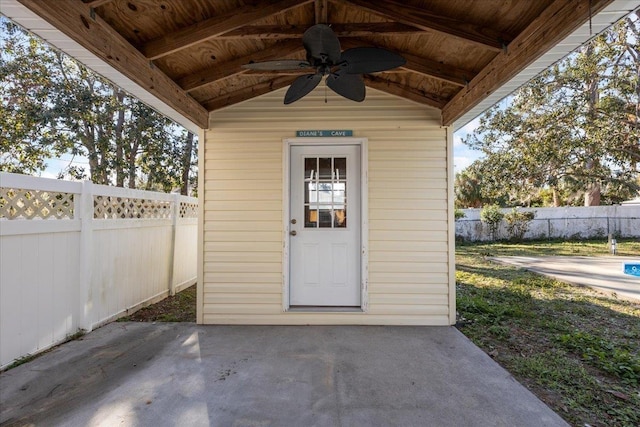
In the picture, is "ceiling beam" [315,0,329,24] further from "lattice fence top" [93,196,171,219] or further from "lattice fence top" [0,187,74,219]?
"lattice fence top" [93,196,171,219]

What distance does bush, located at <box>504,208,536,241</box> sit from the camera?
12000mm

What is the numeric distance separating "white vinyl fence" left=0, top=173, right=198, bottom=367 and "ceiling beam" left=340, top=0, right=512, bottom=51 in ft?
9.91

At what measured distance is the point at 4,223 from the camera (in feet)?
7.63

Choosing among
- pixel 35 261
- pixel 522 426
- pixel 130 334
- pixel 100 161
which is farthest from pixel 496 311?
pixel 100 161

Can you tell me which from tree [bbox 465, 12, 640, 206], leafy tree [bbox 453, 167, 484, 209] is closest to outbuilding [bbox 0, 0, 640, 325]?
tree [bbox 465, 12, 640, 206]

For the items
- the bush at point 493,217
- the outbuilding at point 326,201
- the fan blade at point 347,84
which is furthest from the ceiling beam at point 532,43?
the bush at point 493,217

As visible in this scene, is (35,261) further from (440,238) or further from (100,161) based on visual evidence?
(100,161)

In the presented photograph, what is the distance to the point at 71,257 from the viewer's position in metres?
2.97

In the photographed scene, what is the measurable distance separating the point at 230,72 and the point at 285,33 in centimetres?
72

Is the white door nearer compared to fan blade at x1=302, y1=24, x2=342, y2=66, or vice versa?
fan blade at x1=302, y1=24, x2=342, y2=66

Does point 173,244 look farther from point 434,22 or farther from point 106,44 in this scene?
point 434,22

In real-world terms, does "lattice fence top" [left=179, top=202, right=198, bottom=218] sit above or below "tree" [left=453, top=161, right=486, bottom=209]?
below

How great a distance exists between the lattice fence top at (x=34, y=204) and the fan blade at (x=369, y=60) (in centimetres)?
274

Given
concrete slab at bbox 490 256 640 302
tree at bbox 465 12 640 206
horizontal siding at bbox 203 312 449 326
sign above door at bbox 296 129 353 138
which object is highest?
tree at bbox 465 12 640 206
